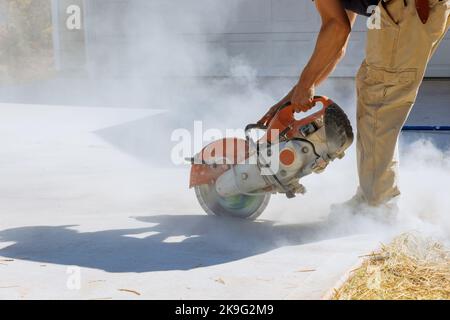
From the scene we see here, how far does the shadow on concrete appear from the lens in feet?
11.0

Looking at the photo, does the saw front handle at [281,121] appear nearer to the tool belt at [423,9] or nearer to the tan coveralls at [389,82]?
the tan coveralls at [389,82]

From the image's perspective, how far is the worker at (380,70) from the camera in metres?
3.65

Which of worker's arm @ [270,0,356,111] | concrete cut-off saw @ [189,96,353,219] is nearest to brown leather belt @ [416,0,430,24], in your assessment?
worker's arm @ [270,0,356,111]

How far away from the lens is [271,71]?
12.1 meters

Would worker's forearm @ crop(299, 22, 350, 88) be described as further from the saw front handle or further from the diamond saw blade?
the diamond saw blade

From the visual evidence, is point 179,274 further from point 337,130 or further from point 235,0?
point 235,0

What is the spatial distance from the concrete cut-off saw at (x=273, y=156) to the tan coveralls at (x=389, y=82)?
0.65 feet

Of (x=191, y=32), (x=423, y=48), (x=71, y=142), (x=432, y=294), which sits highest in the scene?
(x=191, y=32)

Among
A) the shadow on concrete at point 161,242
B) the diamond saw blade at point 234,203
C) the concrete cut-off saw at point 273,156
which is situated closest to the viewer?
the shadow on concrete at point 161,242

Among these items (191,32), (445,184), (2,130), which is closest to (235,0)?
(191,32)

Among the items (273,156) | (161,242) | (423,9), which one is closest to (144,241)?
(161,242)

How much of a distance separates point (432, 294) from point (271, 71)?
30.8ft

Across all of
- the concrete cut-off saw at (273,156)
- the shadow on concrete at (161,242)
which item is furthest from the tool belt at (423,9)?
the shadow on concrete at (161,242)

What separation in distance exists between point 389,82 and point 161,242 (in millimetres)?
1391
